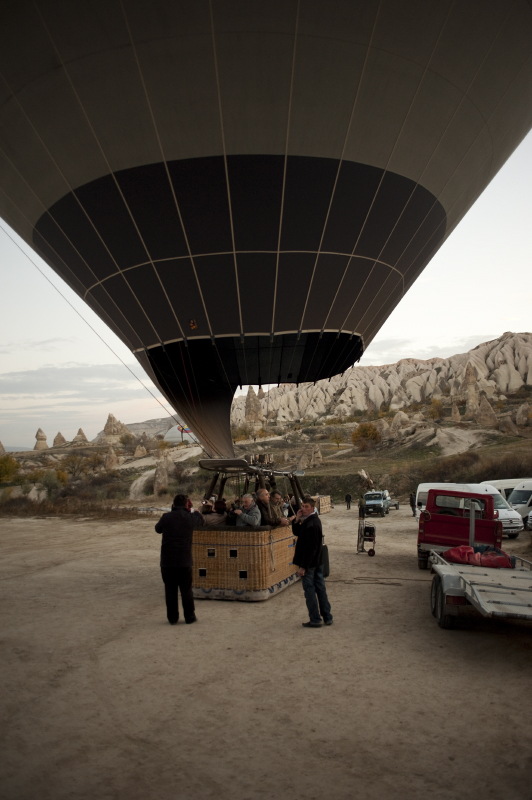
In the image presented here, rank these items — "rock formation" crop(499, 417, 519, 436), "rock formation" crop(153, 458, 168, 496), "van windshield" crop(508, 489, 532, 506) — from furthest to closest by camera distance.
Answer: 1. "rock formation" crop(499, 417, 519, 436)
2. "rock formation" crop(153, 458, 168, 496)
3. "van windshield" crop(508, 489, 532, 506)

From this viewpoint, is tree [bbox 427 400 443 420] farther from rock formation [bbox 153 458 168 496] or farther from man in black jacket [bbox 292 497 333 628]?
man in black jacket [bbox 292 497 333 628]

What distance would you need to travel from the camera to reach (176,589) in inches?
235

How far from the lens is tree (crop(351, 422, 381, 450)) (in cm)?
6661

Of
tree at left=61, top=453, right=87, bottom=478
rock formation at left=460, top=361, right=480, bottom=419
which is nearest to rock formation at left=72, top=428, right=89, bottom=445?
tree at left=61, top=453, right=87, bottom=478

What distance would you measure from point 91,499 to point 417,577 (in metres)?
33.4

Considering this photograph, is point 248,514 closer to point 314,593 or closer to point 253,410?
point 314,593

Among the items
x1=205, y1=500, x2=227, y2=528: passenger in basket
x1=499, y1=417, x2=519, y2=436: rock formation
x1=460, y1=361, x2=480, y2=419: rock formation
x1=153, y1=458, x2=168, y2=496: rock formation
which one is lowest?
x1=153, y1=458, x2=168, y2=496: rock formation

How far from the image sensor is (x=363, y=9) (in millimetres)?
7816

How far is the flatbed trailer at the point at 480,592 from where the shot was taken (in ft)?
15.5

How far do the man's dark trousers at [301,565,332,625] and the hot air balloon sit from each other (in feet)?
17.8

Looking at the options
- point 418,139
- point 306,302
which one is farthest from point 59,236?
point 418,139

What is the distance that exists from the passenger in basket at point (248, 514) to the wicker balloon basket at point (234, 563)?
16cm

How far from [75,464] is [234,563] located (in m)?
74.3

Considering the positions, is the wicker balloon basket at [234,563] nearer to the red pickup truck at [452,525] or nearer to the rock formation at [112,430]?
the red pickup truck at [452,525]
